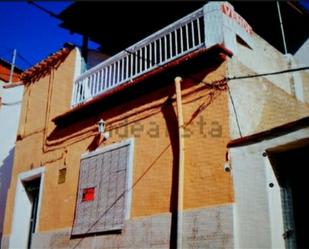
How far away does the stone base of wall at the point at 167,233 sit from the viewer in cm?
582

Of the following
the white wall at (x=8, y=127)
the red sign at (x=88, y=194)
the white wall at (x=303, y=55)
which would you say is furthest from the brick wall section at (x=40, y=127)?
the white wall at (x=303, y=55)

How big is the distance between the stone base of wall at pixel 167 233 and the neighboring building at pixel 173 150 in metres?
0.02

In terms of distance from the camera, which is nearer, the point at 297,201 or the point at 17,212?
the point at 297,201

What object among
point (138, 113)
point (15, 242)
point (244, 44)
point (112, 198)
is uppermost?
point (244, 44)

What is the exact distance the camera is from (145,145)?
760cm

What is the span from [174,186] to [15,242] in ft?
18.2

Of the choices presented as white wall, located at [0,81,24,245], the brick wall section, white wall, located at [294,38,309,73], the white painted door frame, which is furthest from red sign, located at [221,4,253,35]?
white wall, located at [0,81,24,245]

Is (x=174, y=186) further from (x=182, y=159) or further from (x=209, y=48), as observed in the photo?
(x=209, y=48)

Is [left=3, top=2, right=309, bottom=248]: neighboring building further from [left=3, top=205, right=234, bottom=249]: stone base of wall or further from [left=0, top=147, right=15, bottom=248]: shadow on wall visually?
[left=0, top=147, right=15, bottom=248]: shadow on wall

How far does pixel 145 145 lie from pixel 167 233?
70.5 inches

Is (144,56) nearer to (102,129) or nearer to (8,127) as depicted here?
(102,129)

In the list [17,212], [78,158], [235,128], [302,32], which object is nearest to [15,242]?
[17,212]

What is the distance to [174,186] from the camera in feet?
22.0

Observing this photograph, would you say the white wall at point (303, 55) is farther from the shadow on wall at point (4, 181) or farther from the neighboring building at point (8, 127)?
the shadow on wall at point (4, 181)
